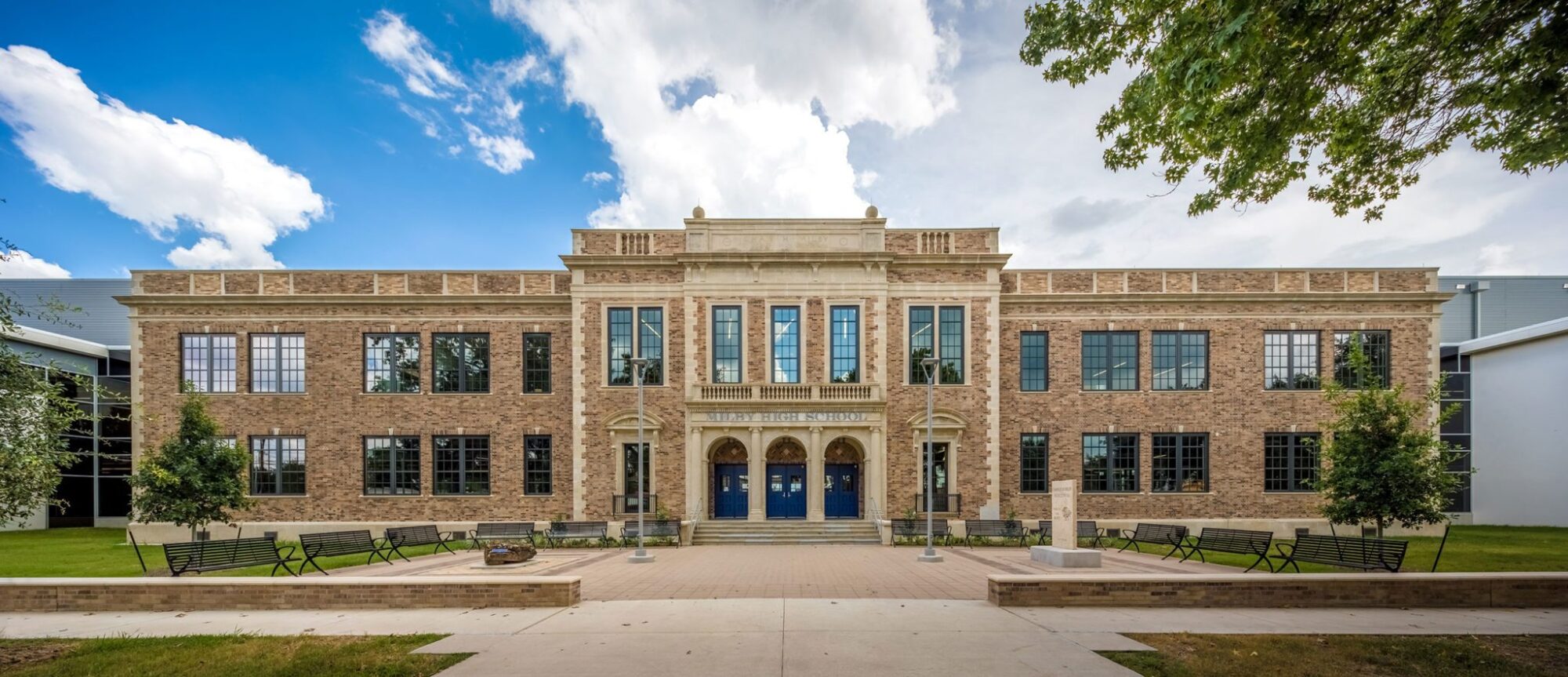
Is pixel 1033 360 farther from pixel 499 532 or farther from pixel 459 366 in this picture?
pixel 459 366

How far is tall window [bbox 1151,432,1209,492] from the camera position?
82.7 feet

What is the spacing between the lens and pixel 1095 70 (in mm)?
9055

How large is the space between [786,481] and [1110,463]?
12.6 m

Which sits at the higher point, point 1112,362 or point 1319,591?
point 1112,362

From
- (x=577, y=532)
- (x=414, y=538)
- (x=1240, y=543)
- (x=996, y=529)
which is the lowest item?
(x=577, y=532)

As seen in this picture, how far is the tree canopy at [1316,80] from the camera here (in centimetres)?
698

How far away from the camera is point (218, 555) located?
13344 millimetres

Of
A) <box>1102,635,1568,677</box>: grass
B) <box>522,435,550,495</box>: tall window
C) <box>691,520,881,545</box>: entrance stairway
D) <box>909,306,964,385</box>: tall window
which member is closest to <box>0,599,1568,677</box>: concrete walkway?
<box>1102,635,1568,677</box>: grass

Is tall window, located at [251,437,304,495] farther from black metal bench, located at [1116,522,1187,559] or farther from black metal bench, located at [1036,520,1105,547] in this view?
black metal bench, located at [1116,522,1187,559]

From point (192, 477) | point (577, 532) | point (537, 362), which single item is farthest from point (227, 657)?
point (537, 362)

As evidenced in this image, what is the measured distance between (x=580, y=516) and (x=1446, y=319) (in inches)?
1850

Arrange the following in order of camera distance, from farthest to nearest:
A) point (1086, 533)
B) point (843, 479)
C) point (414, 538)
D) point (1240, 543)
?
point (843, 479)
point (1086, 533)
point (414, 538)
point (1240, 543)

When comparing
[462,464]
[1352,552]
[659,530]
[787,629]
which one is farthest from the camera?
[462,464]

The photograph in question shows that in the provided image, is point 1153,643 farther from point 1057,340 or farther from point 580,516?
point 580,516
